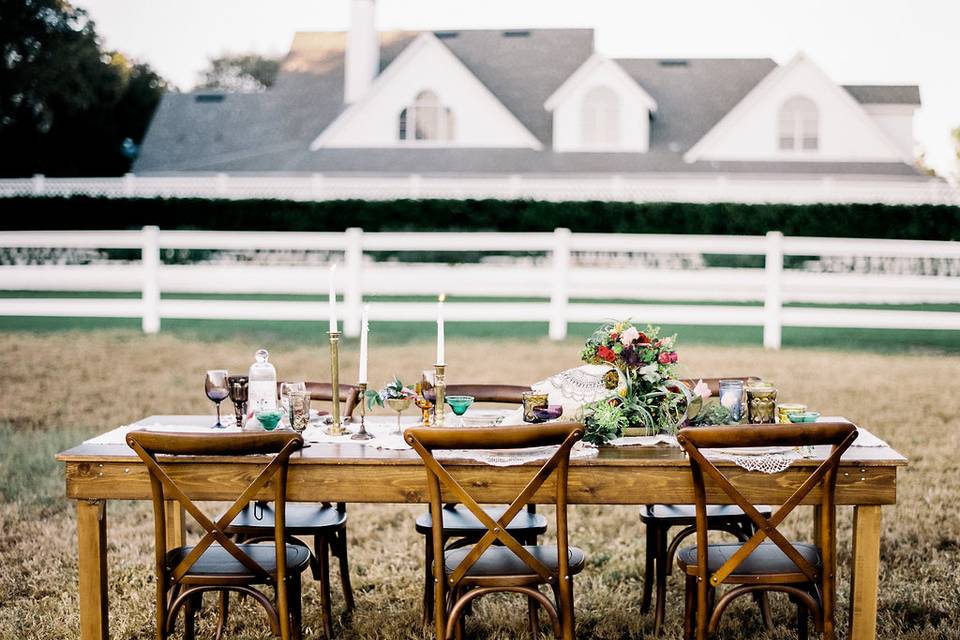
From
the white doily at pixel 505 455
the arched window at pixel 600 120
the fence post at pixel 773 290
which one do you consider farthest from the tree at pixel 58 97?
the white doily at pixel 505 455

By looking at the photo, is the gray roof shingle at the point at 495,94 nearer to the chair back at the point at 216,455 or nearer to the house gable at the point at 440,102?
the house gable at the point at 440,102

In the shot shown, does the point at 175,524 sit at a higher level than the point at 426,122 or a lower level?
lower

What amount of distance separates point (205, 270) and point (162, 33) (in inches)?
1210

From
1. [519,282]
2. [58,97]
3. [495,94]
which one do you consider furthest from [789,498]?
[58,97]

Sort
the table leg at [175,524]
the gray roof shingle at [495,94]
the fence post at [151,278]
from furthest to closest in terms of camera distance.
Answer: the gray roof shingle at [495,94], the fence post at [151,278], the table leg at [175,524]

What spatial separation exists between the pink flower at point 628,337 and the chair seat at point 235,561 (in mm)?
1345

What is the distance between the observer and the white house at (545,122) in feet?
81.1

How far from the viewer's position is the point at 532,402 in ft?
12.4

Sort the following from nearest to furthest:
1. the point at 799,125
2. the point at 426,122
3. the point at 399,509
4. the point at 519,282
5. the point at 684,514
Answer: the point at 684,514 < the point at 399,509 < the point at 519,282 < the point at 799,125 < the point at 426,122

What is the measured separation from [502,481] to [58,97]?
3859cm

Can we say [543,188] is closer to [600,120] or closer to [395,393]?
[600,120]

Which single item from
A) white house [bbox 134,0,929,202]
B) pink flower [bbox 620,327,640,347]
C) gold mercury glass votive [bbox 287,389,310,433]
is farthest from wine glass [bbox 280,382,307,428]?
white house [bbox 134,0,929,202]

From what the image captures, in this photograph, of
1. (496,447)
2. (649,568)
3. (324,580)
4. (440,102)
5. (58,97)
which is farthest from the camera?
(58,97)

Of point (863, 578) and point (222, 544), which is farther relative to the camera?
point (863, 578)
